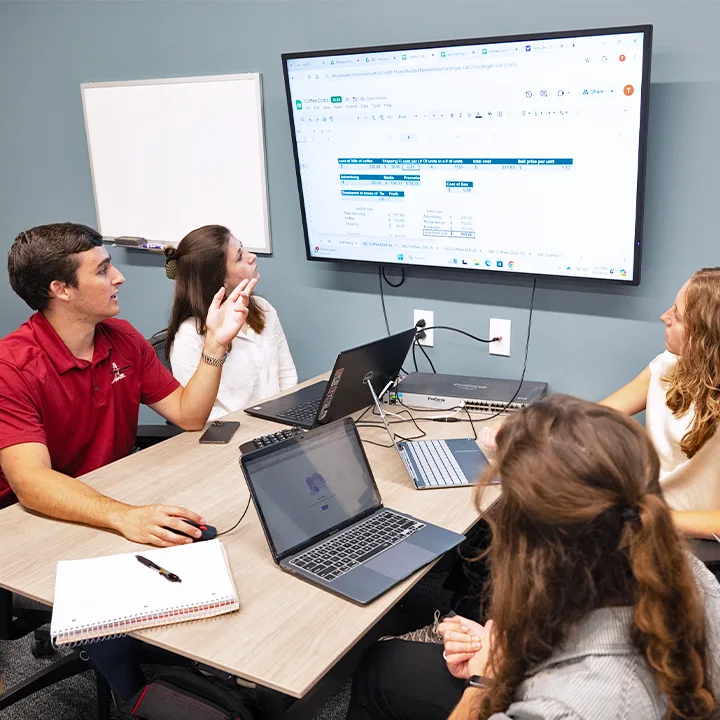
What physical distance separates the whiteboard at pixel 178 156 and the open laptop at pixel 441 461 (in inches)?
50.4

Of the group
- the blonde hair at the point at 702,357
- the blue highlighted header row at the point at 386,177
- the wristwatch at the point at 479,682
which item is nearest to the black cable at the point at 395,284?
the blue highlighted header row at the point at 386,177

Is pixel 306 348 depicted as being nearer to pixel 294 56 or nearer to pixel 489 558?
pixel 294 56

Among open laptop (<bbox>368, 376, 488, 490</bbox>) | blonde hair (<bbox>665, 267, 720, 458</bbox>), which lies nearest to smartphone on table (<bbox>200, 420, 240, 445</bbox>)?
open laptop (<bbox>368, 376, 488, 490</bbox>)

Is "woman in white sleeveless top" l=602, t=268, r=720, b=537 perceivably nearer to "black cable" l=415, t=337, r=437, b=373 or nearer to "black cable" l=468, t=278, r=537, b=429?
"black cable" l=468, t=278, r=537, b=429

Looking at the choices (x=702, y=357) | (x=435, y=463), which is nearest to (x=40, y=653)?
(x=435, y=463)

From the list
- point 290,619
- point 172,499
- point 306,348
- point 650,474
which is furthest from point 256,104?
point 650,474

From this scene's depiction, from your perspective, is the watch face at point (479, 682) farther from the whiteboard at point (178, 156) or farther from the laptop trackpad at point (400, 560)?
the whiteboard at point (178, 156)

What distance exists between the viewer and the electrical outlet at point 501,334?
2.65 meters

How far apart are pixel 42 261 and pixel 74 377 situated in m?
0.31

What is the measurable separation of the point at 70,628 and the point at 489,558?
2.36ft

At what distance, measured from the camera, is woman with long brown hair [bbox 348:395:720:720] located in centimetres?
93

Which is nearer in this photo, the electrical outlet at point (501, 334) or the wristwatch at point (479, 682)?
the wristwatch at point (479, 682)

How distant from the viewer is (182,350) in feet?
8.38

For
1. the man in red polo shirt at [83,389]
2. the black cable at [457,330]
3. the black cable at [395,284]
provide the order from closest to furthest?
the man in red polo shirt at [83,389] < the black cable at [457,330] < the black cable at [395,284]
